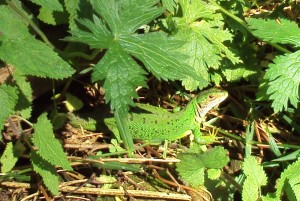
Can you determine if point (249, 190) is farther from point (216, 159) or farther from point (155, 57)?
point (155, 57)

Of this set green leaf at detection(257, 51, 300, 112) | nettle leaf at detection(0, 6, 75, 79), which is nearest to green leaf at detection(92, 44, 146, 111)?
nettle leaf at detection(0, 6, 75, 79)

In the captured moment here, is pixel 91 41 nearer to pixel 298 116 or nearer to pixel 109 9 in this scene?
pixel 109 9

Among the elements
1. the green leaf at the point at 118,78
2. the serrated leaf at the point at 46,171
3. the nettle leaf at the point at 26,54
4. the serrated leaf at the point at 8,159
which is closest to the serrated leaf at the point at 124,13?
the green leaf at the point at 118,78

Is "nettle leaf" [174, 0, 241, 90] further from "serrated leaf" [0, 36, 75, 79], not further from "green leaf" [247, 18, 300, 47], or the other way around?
"serrated leaf" [0, 36, 75, 79]

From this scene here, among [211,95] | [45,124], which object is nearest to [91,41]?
[45,124]

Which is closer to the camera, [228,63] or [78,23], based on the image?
[78,23]

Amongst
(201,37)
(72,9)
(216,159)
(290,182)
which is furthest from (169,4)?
(290,182)
